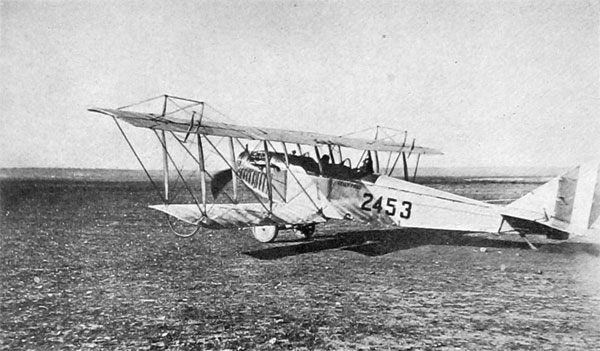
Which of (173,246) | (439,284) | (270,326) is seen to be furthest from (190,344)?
(173,246)

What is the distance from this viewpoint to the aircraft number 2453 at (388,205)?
342 inches

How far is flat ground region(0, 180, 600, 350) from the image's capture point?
14.0 feet

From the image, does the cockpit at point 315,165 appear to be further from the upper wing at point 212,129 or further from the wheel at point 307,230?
the wheel at point 307,230

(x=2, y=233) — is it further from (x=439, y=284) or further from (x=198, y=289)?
(x=439, y=284)

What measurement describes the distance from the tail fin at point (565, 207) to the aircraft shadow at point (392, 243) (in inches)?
60.7

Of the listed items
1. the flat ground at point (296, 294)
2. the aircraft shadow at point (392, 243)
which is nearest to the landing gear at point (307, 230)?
the aircraft shadow at point (392, 243)

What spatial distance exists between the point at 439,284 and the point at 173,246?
5374mm

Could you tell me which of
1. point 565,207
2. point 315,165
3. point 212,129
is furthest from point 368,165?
point 565,207

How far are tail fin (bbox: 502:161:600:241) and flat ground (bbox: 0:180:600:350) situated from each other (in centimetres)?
64

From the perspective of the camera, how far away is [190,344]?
411 cm

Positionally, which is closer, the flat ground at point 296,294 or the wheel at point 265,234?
the flat ground at point 296,294

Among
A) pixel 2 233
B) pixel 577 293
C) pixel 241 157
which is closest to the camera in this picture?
pixel 577 293

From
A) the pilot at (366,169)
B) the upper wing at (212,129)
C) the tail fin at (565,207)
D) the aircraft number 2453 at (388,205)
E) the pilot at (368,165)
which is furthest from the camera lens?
the pilot at (368,165)

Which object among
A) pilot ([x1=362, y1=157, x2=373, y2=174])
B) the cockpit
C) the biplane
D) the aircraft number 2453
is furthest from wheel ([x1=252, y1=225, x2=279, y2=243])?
pilot ([x1=362, y1=157, x2=373, y2=174])
